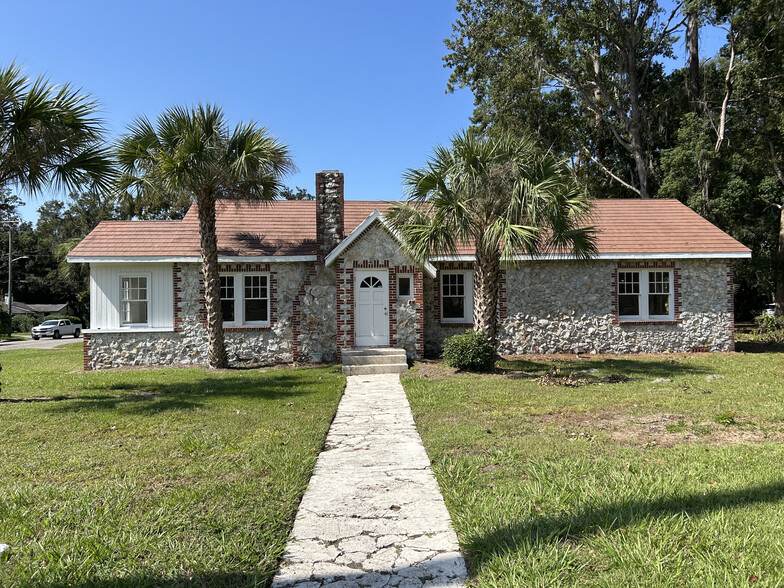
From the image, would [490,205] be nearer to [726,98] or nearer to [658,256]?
[658,256]

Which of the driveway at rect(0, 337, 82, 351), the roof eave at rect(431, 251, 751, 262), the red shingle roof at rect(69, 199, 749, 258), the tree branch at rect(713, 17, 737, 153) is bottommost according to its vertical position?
the driveway at rect(0, 337, 82, 351)

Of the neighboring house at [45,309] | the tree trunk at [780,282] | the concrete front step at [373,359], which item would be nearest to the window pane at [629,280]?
the concrete front step at [373,359]

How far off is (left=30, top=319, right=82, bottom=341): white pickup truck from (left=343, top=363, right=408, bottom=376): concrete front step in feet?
110

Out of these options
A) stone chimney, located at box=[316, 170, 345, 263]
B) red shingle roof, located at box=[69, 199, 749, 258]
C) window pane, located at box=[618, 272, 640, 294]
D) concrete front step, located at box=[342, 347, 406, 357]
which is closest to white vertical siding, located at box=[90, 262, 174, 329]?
red shingle roof, located at box=[69, 199, 749, 258]

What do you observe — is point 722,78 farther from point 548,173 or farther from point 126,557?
point 126,557

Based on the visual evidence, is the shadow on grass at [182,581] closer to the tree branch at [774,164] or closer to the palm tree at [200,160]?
the palm tree at [200,160]

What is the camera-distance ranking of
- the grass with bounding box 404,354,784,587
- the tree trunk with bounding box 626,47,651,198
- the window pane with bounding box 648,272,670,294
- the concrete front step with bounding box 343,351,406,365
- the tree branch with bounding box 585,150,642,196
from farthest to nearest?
the tree branch with bounding box 585,150,642,196, the tree trunk with bounding box 626,47,651,198, the window pane with bounding box 648,272,670,294, the concrete front step with bounding box 343,351,406,365, the grass with bounding box 404,354,784,587

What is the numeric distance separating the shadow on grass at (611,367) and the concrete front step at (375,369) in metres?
2.48

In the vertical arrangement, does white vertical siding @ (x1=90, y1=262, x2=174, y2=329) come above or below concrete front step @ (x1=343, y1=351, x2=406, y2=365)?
above

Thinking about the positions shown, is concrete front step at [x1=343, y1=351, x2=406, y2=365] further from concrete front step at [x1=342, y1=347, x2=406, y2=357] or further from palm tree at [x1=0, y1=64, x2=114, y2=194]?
palm tree at [x1=0, y1=64, x2=114, y2=194]

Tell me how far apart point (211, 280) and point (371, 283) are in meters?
4.29

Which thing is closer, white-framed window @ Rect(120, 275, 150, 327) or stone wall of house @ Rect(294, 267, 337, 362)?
stone wall of house @ Rect(294, 267, 337, 362)

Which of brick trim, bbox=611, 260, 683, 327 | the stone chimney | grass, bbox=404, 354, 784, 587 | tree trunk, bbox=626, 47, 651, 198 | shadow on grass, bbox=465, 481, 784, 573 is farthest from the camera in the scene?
tree trunk, bbox=626, 47, 651, 198

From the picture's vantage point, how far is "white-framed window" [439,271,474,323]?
16688 millimetres
